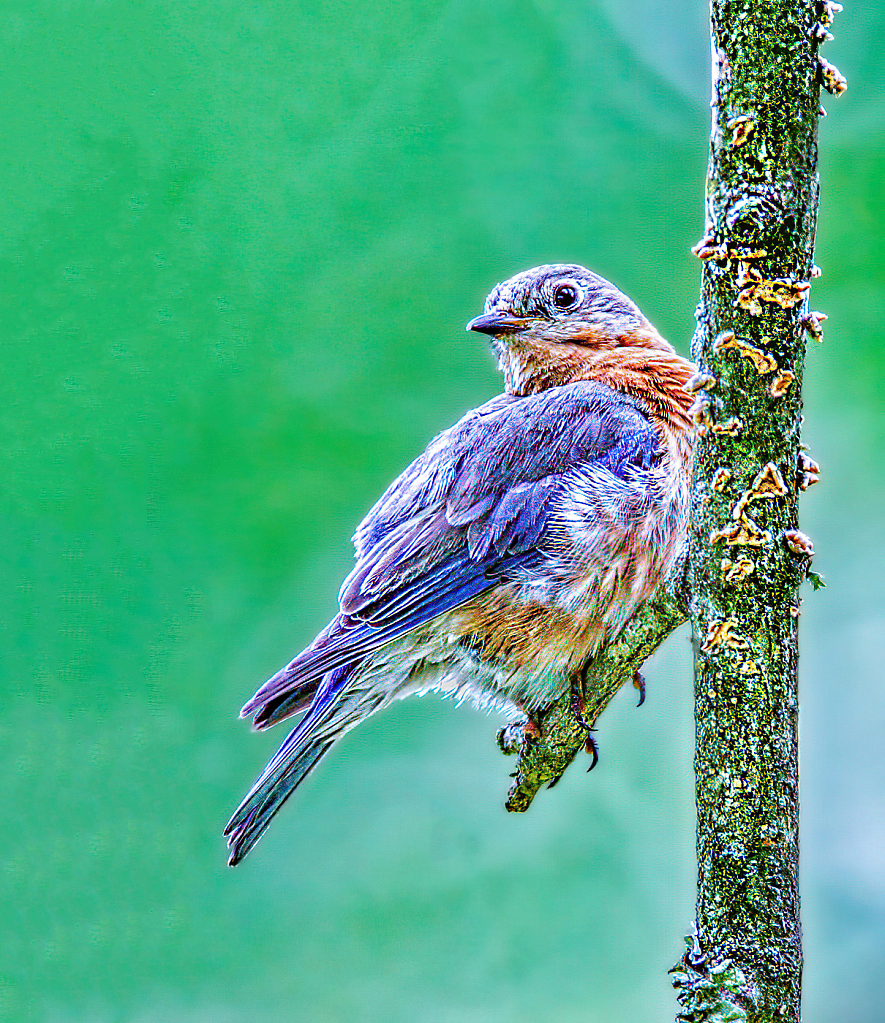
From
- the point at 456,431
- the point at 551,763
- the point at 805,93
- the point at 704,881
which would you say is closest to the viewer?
the point at 805,93

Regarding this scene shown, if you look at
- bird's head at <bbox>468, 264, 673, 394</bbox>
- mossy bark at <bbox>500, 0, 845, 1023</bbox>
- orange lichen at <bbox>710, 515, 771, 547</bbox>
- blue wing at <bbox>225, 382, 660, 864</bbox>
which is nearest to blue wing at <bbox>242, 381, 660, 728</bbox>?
blue wing at <bbox>225, 382, 660, 864</bbox>

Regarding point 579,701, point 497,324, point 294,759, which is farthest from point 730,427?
point 497,324

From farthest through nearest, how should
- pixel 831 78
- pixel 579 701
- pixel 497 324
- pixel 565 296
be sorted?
1. pixel 565 296
2. pixel 497 324
3. pixel 579 701
4. pixel 831 78

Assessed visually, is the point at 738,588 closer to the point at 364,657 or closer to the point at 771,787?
the point at 771,787

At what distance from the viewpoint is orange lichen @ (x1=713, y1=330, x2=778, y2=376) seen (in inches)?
80.4

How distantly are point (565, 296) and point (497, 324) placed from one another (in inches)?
12.5

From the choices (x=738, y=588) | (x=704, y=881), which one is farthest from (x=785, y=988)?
(x=738, y=588)

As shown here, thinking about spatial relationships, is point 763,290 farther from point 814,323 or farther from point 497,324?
point 497,324

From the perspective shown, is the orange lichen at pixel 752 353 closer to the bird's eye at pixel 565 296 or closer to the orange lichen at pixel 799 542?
the orange lichen at pixel 799 542

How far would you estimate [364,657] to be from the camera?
3975mm

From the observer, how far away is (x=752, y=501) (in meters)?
2.12

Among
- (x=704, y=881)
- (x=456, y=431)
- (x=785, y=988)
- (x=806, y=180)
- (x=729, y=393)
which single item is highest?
(x=456, y=431)

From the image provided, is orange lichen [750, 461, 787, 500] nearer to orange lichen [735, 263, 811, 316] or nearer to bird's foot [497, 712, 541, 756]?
orange lichen [735, 263, 811, 316]

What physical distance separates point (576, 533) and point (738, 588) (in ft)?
5.86
